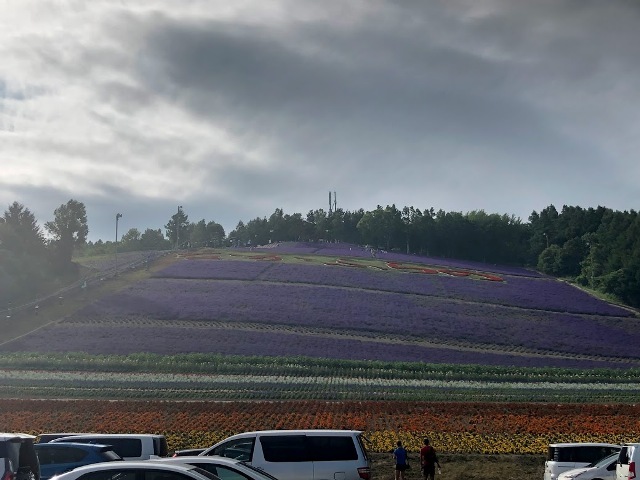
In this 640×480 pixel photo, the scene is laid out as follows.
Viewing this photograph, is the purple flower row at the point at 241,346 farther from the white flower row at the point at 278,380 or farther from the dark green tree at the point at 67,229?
the dark green tree at the point at 67,229

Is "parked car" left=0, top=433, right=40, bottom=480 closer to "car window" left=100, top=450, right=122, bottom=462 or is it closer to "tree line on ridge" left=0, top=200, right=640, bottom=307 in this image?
"car window" left=100, top=450, right=122, bottom=462

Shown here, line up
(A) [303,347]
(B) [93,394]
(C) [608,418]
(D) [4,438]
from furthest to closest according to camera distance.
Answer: (A) [303,347]
(B) [93,394]
(C) [608,418]
(D) [4,438]

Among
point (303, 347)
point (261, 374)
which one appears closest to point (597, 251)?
point (303, 347)

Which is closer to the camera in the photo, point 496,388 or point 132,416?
point 132,416

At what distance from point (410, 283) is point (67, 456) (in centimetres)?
6320

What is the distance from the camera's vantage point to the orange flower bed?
29656 mm

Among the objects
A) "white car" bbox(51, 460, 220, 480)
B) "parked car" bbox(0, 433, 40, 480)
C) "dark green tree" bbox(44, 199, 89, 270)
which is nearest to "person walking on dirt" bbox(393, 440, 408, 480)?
"parked car" bbox(0, 433, 40, 480)

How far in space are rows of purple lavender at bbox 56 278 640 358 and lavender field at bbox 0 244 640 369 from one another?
10cm

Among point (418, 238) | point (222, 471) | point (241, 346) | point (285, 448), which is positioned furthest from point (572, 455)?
point (418, 238)

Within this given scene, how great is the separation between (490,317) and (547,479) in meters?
45.1

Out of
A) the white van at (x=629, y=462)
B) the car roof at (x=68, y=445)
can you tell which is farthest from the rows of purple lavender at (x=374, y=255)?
the car roof at (x=68, y=445)

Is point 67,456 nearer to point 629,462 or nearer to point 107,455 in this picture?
point 107,455

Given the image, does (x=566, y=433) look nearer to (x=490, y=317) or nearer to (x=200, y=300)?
(x=490, y=317)

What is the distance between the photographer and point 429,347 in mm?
57750
